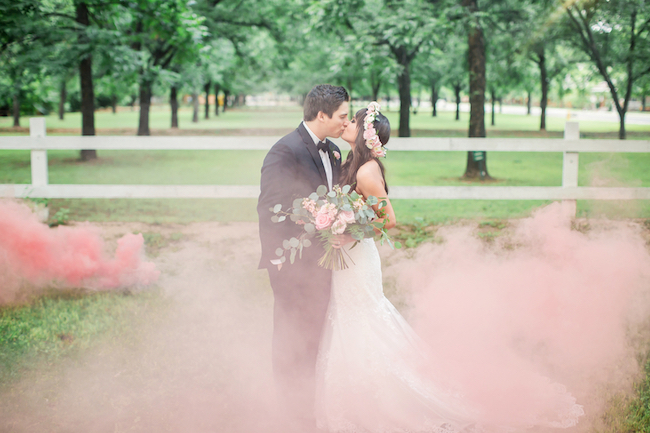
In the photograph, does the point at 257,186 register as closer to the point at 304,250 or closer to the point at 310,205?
the point at 304,250

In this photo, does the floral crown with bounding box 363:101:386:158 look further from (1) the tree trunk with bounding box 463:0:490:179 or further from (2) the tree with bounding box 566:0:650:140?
(2) the tree with bounding box 566:0:650:140

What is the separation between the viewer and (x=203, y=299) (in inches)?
200

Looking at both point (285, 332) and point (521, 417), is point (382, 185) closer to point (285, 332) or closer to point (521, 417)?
point (285, 332)

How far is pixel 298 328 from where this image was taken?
3.16 m

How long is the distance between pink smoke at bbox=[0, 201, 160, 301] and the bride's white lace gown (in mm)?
2772

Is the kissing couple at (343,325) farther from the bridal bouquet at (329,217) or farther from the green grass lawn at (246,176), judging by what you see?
the green grass lawn at (246,176)

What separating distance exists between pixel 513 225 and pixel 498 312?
3202mm

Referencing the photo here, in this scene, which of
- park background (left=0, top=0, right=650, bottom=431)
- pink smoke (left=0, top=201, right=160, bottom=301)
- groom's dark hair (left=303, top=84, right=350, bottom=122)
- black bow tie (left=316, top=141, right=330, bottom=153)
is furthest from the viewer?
pink smoke (left=0, top=201, right=160, bottom=301)

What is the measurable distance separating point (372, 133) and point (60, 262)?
143 inches

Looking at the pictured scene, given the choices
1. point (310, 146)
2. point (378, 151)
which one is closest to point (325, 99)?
point (310, 146)

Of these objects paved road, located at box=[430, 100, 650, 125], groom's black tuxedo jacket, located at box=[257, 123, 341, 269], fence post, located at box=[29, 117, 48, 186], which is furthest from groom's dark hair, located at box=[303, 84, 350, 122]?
paved road, located at box=[430, 100, 650, 125]

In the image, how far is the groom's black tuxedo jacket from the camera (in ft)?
9.40

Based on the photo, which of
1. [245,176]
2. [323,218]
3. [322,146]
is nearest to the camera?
[323,218]

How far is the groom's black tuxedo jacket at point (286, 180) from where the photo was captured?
2.87 metres
